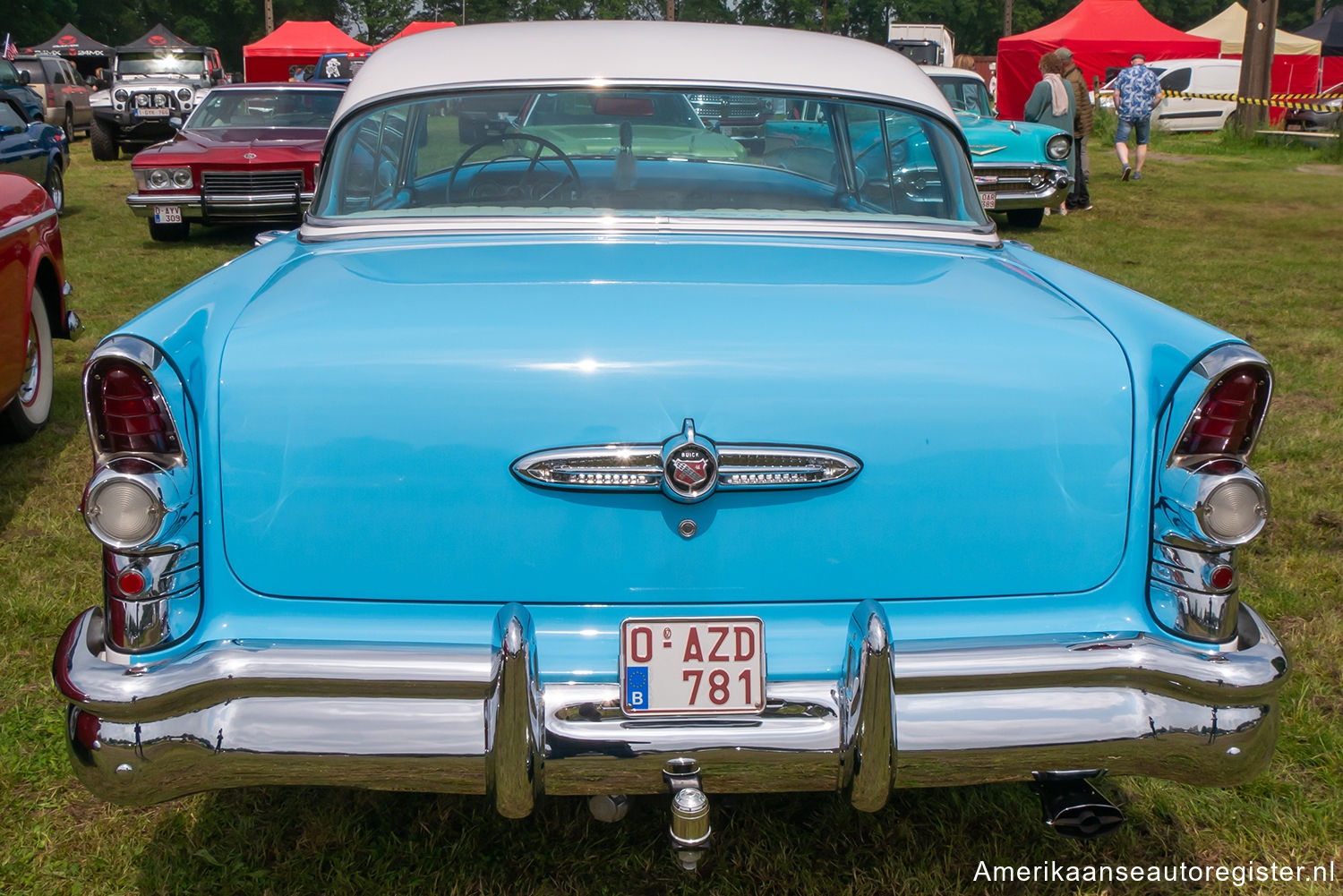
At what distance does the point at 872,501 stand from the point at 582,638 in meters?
0.56

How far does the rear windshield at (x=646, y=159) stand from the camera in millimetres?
3125

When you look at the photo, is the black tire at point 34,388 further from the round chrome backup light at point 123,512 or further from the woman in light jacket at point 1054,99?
the woman in light jacket at point 1054,99

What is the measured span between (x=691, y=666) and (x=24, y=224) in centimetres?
421

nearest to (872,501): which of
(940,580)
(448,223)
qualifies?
(940,580)

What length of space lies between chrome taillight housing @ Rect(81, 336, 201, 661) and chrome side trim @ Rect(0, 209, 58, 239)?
314 centimetres

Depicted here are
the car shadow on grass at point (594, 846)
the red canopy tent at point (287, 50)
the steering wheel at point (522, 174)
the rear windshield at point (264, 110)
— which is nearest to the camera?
the car shadow on grass at point (594, 846)

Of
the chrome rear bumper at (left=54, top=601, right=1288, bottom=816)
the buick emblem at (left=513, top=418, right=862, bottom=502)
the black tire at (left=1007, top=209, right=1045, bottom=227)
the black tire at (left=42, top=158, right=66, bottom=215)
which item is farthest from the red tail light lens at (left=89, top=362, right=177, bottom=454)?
the black tire at (left=1007, top=209, right=1045, bottom=227)

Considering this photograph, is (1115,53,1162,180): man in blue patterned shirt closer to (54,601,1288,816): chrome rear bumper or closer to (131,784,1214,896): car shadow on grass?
(131,784,1214,896): car shadow on grass

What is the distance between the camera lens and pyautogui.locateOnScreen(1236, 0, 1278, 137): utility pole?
69.2ft

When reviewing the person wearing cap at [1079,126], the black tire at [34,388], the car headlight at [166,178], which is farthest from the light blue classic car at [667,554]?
the person wearing cap at [1079,126]

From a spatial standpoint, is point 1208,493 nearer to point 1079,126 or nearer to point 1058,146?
point 1058,146

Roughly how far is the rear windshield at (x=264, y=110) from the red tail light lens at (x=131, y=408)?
10138mm

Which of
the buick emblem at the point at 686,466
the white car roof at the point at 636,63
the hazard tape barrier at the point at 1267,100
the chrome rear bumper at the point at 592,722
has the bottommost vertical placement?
the chrome rear bumper at the point at 592,722

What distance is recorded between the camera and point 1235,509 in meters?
2.12
